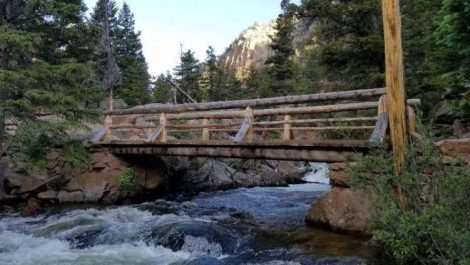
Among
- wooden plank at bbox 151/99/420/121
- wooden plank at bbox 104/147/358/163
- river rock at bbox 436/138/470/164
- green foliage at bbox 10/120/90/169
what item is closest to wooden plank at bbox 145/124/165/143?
wooden plank at bbox 104/147/358/163

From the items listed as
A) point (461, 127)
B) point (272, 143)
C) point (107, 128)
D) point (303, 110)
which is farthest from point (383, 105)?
point (107, 128)

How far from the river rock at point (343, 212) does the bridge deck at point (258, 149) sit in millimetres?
733

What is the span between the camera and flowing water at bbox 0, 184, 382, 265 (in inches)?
283

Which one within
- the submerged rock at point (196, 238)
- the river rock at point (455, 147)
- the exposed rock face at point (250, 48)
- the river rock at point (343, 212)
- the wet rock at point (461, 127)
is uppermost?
the exposed rock face at point (250, 48)

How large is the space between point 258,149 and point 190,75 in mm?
27814

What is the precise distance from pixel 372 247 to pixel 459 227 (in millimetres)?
2594

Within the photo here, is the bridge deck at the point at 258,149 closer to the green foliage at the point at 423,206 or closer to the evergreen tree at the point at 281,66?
the green foliage at the point at 423,206

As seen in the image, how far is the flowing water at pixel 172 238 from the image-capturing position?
23.6ft

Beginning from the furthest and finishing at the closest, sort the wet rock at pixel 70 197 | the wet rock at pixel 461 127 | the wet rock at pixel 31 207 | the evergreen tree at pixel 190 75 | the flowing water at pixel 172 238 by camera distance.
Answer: the evergreen tree at pixel 190 75 → the wet rock at pixel 70 197 → the wet rock at pixel 461 127 → the wet rock at pixel 31 207 → the flowing water at pixel 172 238

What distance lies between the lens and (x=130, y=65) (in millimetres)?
33969

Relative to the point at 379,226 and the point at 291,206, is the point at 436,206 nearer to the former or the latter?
the point at 379,226

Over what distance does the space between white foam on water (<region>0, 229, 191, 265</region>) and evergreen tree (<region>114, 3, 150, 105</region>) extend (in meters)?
22.0

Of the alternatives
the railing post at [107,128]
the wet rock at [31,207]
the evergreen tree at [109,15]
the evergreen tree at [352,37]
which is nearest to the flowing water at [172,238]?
the wet rock at [31,207]

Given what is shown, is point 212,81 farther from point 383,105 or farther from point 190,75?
point 383,105
